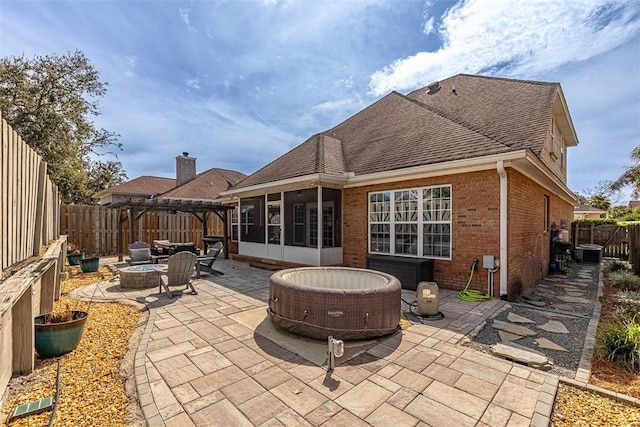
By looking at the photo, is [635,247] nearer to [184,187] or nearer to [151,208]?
[151,208]

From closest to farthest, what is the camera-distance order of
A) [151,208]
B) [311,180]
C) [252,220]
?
[311,180], [151,208], [252,220]

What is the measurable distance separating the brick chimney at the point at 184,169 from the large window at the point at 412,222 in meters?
16.0

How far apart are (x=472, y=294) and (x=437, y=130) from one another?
4840 millimetres

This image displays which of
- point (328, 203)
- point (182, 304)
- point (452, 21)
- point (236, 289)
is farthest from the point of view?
point (328, 203)

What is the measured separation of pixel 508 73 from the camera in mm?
11781

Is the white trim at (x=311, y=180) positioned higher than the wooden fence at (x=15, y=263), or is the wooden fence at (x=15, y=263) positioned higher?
the white trim at (x=311, y=180)

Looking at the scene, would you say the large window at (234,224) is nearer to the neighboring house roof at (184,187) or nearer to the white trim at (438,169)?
the neighboring house roof at (184,187)

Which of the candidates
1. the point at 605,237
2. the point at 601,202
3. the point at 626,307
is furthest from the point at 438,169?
the point at 601,202

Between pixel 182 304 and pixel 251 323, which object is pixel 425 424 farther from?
pixel 182 304

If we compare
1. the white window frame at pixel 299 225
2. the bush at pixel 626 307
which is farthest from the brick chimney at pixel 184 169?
the bush at pixel 626 307

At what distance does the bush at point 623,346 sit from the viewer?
11.4 feet

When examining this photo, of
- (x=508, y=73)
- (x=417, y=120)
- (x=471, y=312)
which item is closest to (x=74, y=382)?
(x=471, y=312)

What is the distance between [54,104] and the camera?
550 inches

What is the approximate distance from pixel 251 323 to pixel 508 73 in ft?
45.0
